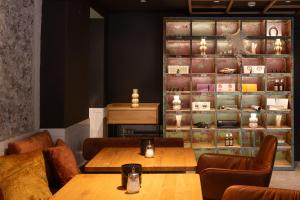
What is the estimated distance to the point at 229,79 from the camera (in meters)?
7.57

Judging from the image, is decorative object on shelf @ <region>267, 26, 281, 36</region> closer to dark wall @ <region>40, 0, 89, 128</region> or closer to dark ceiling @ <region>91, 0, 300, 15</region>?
dark ceiling @ <region>91, 0, 300, 15</region>

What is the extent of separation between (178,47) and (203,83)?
0.83 m

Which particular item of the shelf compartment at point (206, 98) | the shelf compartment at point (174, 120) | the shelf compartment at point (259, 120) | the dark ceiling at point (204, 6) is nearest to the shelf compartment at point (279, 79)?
the shelf compartment at point (259, 120)

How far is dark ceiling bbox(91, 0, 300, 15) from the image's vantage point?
6711 millimetres

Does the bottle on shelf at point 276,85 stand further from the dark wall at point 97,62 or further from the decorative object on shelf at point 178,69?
the dark wall at point 97,62

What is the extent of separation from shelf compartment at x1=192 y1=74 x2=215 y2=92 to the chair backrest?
3.12m

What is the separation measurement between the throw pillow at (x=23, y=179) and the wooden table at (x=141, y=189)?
0.29 m

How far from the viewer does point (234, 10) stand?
7.49m

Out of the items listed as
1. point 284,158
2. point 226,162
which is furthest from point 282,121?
point 226,162

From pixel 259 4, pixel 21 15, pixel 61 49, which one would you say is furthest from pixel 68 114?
pixel 259 4

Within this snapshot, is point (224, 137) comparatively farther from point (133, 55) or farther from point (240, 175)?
point (240, 175)

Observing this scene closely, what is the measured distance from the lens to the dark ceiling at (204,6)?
6711 mm

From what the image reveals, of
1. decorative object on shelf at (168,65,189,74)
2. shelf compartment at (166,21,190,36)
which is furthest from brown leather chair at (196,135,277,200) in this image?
shelf compartment at (166,21,190,36)

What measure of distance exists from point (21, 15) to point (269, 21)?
15.4 ft
